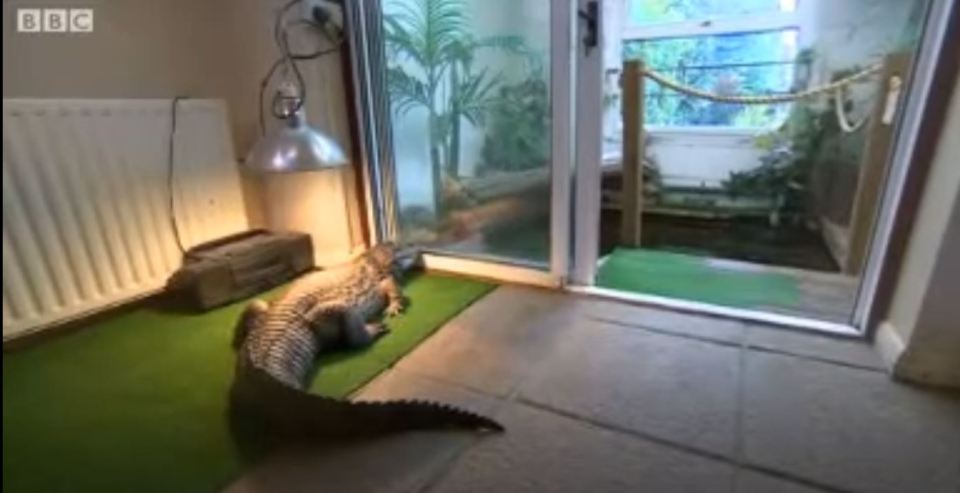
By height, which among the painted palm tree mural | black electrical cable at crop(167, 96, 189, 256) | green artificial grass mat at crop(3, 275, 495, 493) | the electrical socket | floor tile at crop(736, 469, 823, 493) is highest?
the electrical socket

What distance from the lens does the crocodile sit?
1.17 meters

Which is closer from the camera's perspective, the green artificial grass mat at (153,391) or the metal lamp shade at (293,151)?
the green artificial grass mat at (153,391)

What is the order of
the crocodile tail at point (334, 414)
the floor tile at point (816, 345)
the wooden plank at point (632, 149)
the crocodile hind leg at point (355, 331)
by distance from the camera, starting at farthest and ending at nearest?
1. the wooden plank at point (632, 149)
2. the crocodile hind leg at point (355, 331)
3. the floor tile at point (816, 345)
4. the crocodile tail at point (334, 414)

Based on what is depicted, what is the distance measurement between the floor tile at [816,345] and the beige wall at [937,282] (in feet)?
0.28

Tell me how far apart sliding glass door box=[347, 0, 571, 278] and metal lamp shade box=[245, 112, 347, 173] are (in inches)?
15.9

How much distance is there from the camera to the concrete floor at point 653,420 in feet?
3.51

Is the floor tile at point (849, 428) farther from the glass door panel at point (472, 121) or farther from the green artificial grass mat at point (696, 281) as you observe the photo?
the glass door panel at point (472, 121)

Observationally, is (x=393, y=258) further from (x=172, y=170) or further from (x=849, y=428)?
(x=849, y=428)

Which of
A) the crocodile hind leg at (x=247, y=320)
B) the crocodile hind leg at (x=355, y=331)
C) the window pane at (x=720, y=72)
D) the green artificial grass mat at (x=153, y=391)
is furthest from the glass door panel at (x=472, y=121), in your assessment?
the window pane at (x=720, y=72)

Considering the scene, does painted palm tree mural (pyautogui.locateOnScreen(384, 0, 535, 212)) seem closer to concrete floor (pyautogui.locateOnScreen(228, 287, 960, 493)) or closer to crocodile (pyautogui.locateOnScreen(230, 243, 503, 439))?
crocodile (pyautogui.locateOnScreen(230, 243, 503, 439))

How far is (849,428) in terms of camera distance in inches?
47.1

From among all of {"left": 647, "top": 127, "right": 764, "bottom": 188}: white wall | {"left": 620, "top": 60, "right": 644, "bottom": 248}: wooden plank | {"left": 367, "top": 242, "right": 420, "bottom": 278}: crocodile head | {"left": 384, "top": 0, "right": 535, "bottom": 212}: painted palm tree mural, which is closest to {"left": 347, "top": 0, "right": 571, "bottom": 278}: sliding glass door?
{"left": 384, "top": 0, "right": 535, "bottom": 212}: painted palm tree mural

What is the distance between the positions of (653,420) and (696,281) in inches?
44.0

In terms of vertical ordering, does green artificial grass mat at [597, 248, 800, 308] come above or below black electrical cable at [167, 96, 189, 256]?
below
